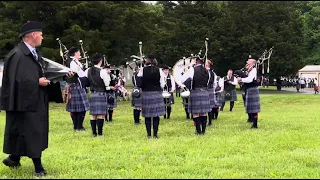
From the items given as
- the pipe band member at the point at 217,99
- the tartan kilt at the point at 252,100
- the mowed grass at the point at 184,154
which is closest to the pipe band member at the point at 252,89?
the tartan kilt at the point at 252,100

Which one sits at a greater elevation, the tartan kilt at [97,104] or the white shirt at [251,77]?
the white shirt at [251,77]

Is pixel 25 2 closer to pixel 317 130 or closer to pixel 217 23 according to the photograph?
pixel 317 130

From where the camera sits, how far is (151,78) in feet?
25.7

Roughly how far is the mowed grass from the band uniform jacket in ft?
1.42

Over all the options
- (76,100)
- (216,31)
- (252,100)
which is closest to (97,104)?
(76,100)

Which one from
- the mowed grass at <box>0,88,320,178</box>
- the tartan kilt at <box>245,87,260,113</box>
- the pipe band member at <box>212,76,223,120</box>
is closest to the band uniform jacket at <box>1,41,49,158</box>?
the mowed grass at <box>0,88,320,178</box>

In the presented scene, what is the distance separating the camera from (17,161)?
513cm

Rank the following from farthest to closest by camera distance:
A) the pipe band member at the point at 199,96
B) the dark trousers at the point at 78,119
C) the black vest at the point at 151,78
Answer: the dark trousers at the point at 78,119, the pipe band member at the point at 199,96, the black vest at the point at 151,78

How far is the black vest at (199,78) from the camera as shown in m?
8.36

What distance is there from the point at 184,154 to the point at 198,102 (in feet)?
7.68

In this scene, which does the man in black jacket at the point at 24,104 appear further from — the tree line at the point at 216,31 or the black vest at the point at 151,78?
the tree line at the point at 216,31

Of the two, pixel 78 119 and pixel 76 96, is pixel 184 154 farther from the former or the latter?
pixel 78 119

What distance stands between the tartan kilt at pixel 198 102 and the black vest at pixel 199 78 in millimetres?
124

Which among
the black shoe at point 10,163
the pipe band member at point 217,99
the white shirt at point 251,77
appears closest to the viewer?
the black shoe at point 10,163
